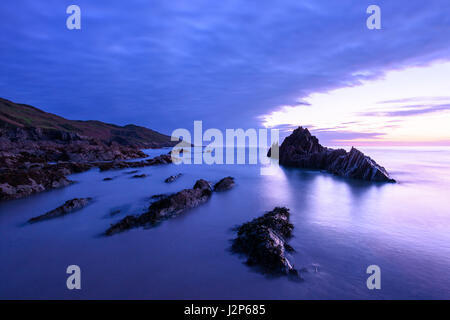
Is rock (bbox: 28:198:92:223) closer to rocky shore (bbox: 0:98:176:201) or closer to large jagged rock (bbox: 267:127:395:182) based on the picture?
rocky shore (bbox: 0:98:176:201)

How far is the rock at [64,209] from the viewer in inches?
416

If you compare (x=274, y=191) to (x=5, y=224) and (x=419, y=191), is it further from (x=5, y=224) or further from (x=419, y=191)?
(x=5, y=224)

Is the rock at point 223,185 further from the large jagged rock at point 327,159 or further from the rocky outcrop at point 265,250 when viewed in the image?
the large jagged rock at point 327,159

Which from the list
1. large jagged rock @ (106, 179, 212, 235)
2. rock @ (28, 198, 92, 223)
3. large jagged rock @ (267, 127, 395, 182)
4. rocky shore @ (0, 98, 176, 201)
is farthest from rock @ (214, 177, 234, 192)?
large jagged rock @ (267, 127, 395, 182)

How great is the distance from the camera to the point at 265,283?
18.8ft

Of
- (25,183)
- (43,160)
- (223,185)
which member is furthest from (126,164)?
(223,185)

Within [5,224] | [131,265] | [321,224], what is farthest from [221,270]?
[5,224]

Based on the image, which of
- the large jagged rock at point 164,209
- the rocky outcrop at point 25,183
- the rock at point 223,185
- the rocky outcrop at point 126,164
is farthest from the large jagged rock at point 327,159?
the rocky outcrop at point 25,183

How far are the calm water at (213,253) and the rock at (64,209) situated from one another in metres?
0.59

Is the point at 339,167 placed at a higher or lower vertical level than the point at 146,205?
higher

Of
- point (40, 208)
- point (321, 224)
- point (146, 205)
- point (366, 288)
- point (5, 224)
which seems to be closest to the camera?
point (366, 288)

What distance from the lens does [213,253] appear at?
7594 millimetres

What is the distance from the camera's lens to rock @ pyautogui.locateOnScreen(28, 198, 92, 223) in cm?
1058

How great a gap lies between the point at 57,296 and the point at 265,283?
19.9ft
